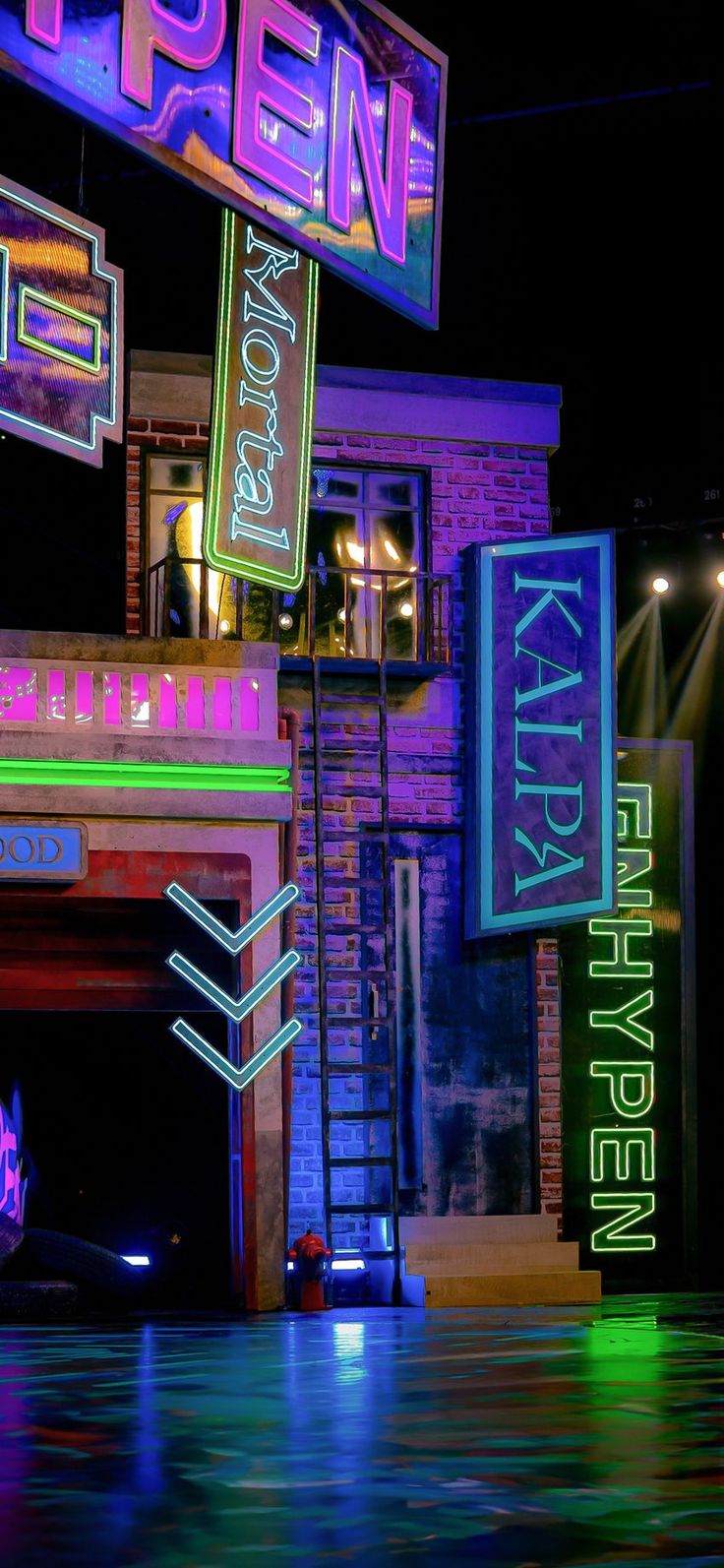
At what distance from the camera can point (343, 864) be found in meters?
14.8

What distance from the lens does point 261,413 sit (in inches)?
536

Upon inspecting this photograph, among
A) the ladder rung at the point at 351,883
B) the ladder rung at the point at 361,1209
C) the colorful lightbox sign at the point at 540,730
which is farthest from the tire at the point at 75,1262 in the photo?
the colorful lightbox sign at the point at 540,730

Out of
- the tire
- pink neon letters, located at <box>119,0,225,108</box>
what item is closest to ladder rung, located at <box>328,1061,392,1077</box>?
the tire

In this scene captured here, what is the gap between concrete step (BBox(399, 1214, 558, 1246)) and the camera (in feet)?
47.5

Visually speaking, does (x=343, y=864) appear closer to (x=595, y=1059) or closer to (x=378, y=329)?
(x=595, y=1059)

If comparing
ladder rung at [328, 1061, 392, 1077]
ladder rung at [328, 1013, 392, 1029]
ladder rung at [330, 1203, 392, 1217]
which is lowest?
ladder rung at [330, 1203, 392, 1217]

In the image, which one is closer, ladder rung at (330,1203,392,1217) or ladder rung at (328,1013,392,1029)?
ladder rung at (330,1203,392,1217)

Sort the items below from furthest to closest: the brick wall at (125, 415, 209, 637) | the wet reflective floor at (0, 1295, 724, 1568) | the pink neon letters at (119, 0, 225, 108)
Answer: the brick wall at (125, 415, 209, 637) → the pink neon letters at (119, 0, 225, 108) → the wet reflective floor at (0, 1295, 724, 1568)

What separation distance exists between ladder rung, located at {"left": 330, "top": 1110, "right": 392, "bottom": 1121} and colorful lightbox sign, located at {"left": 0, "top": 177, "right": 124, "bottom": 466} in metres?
4.99

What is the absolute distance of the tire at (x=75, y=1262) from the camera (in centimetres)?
1272

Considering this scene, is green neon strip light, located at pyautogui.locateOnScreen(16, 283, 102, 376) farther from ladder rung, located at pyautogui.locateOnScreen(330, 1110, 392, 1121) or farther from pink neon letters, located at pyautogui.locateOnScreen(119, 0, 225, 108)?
ladder rung, located at pyautogui.locateOnScreen(330, 1110, 392, 1121)

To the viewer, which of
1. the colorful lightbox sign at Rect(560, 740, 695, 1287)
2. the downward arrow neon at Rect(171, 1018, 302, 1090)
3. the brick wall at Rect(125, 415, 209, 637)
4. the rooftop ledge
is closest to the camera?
the downward arrow neon at Rect(171, 1018, 302, 1090)

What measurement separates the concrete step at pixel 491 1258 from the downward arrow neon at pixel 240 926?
115 inches

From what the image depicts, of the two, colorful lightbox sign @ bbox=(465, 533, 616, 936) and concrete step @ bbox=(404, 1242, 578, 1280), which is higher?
colorful lightbox sign @ bbox=(465, 533, 616, 936)
